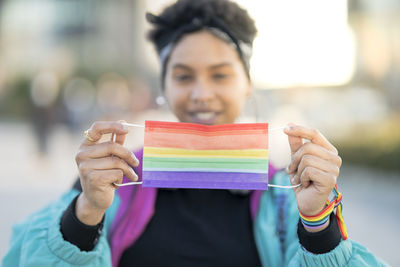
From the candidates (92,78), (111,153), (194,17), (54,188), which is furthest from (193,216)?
(92,78)

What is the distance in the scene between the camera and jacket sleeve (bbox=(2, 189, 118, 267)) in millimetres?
1559

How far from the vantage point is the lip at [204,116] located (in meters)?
1.96

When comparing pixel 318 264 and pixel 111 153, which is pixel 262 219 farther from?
pixel 111 153

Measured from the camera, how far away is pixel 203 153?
161 cm

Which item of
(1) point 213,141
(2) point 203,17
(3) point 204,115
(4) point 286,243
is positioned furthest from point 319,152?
(2) point 203,17

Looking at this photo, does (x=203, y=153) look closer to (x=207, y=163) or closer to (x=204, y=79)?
(x=207, y=163)

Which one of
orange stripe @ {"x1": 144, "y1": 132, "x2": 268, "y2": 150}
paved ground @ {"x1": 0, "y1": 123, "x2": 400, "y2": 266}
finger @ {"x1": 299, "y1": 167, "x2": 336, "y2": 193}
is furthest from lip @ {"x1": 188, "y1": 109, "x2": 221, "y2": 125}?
paved ground @ {"x1": 0, "y1": 123, "x2": 400, "y2": 266}

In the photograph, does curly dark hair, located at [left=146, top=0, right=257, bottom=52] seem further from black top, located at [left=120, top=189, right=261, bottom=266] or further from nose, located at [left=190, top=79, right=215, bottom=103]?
black top, located at [left=120, top=189, right=261, bottom=266]

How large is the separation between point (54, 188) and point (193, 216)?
6.23 m

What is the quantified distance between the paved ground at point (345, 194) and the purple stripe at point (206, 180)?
12.1 ft

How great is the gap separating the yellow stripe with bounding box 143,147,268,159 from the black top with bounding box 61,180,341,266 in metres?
0.40

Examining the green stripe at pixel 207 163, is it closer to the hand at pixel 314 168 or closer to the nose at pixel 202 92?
the hand at pixel 314 168

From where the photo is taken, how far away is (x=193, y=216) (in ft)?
6.24

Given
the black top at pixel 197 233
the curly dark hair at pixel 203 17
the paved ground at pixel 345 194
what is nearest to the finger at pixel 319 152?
the black top at pixel 197 233
